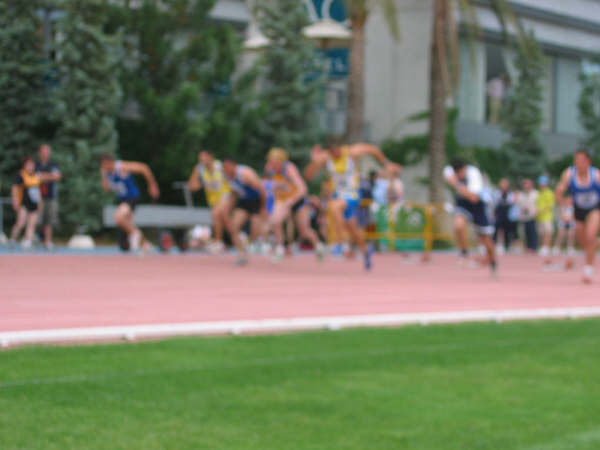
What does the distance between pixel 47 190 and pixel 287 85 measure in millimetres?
10834

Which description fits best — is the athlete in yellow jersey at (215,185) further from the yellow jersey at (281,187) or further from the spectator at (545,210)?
the spectator at (545,210)

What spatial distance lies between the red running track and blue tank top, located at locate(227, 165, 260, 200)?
1.17 m

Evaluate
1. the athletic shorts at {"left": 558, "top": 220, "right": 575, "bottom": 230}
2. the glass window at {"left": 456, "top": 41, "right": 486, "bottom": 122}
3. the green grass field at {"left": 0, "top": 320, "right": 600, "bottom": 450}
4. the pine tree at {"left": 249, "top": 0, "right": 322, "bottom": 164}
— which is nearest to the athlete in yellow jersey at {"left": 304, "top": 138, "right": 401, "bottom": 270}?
the athletic shorts at {"left": 558, "top": 220, "right": 575, "bottom": 230}

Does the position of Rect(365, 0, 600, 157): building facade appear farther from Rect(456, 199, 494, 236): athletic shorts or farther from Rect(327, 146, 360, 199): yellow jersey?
Rect(456, 199, 494, 236): athletic shorts

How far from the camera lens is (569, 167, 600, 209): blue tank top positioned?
15.9 m

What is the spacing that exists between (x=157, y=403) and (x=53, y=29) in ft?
78.0

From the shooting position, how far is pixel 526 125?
40438mm

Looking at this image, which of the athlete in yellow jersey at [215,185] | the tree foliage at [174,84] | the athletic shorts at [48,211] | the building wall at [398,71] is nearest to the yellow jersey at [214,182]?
the athlete in yellow jersey at [215,185]

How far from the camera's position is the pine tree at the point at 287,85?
3155cm

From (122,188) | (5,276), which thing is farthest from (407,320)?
(122,188)

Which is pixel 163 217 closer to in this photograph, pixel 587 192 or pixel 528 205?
pixel 528 205

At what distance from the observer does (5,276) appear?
13961 mm

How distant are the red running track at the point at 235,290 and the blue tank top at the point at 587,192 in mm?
1129

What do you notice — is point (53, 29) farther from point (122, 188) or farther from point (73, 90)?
point (122, 188)
